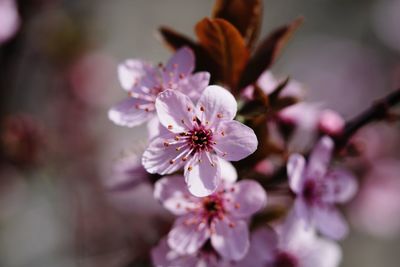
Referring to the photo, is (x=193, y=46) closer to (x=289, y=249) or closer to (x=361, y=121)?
(x=361, y=121)

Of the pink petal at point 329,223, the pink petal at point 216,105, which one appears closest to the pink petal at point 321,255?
the pink petal at point 329,223

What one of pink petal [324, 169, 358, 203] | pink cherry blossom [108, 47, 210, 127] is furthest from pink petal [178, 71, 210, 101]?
pink petal [324, 169, 358, 203]

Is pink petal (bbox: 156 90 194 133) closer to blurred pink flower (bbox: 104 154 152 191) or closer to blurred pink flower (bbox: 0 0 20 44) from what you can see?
blurred pink flower (bbox: 104 154 152 191)

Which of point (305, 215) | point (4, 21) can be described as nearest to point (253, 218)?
point (305, 215)

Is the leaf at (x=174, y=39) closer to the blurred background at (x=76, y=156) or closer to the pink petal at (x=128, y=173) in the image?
the pink petal at (x=128, y=173)

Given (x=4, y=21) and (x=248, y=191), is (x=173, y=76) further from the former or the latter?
(x=4, y=21)

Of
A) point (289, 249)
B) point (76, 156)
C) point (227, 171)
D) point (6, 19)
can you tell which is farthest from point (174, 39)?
point (76, 156)
